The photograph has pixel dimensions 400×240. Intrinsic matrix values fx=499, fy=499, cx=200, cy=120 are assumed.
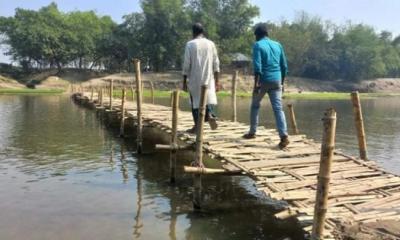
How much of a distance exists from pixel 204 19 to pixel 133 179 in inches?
2608

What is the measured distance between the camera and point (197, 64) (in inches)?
439

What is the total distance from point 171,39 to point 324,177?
68.3 m

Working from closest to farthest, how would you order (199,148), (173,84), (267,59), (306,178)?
(306,178) < (199,148) < (267,59) < (173,84)

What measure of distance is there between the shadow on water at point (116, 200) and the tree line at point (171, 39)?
57953 mm

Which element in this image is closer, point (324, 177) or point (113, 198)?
point (324, 177)

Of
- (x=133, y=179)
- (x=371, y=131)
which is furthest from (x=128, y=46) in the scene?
(x=133, y=179)

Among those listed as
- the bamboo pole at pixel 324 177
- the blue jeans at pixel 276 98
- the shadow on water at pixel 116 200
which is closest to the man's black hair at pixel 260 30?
the blue jeans at pixel 276 98

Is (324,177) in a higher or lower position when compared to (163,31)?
lower

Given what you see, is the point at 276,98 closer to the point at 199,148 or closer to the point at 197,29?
the point at 199,148

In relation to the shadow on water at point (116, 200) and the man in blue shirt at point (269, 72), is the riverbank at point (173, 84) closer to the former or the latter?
the shadow on water at point (116, 200)

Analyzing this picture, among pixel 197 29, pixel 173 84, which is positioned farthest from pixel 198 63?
pixel 173 84

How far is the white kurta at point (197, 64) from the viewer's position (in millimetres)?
11094

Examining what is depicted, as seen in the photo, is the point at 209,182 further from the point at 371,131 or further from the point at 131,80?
the point at 131,80

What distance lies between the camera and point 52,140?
19234 millimetres
